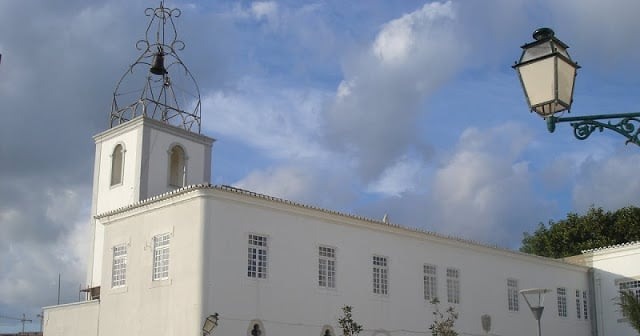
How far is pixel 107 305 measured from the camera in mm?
23625

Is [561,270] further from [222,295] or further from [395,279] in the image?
[222,295]

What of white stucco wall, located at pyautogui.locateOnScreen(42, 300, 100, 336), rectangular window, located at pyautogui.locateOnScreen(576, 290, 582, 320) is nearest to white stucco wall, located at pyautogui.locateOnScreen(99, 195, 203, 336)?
white stucco wall, located at pyautogui.locateOnScreen(42, 300, 100, 336)

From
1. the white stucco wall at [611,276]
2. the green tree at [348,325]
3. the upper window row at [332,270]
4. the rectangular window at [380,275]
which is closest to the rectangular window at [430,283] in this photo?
the upper window row at [332,270]

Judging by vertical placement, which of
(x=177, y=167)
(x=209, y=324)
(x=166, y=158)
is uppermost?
(x=166, y=158)

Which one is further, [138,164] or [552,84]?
[138,164]

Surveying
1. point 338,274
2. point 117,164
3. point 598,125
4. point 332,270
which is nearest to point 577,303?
point 338,274

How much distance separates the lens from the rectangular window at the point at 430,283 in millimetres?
26766

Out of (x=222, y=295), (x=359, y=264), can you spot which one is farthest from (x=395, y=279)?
(x=222, y=295)

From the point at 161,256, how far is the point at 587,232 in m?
29.1

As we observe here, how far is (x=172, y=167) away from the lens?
3309 centimetres

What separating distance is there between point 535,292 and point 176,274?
9568 mm

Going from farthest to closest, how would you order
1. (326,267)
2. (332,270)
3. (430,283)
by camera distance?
(430,283) → (332,270) → (326,267)

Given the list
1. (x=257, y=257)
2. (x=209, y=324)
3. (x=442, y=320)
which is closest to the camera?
(x=209, y=324)

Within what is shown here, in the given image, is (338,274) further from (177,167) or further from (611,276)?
(611,276)
